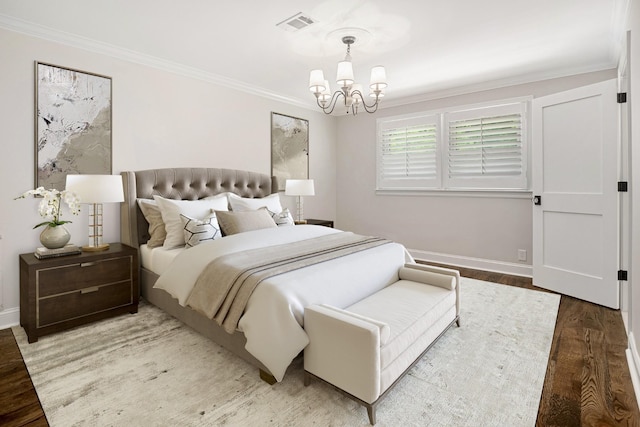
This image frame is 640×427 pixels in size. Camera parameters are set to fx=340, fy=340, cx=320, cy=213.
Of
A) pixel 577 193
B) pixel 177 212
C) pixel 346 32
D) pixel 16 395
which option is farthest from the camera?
pixel 577 193

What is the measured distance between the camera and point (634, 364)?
2.05 m

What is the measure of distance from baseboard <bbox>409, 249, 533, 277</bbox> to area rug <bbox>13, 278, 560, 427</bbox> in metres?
1.64

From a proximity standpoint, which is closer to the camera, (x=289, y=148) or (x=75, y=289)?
(x=75, y=289)

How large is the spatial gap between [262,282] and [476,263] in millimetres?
3657

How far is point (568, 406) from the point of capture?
1.81m

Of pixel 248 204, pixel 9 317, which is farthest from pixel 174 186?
pixel 9 317

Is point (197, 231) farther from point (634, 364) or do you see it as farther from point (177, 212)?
point (634, 364)

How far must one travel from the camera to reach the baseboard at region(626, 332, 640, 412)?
1.90 metres

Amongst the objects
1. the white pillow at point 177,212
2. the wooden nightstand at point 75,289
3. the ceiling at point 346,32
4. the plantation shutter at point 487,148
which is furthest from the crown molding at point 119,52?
the plantation shutter at point 487,148

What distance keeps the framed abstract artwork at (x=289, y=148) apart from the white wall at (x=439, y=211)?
0.91 metres

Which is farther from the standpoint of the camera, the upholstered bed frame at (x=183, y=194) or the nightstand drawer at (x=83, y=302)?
the nightstand drawer at (x=83, y=302)

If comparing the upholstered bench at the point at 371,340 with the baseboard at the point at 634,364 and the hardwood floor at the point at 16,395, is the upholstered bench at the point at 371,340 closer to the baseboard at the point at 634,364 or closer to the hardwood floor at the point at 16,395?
the baseboard at the point at 634,364

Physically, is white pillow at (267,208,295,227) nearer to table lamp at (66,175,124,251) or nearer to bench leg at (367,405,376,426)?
table lamp at (66,175,124,251)

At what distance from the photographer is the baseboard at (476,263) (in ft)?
14.1
